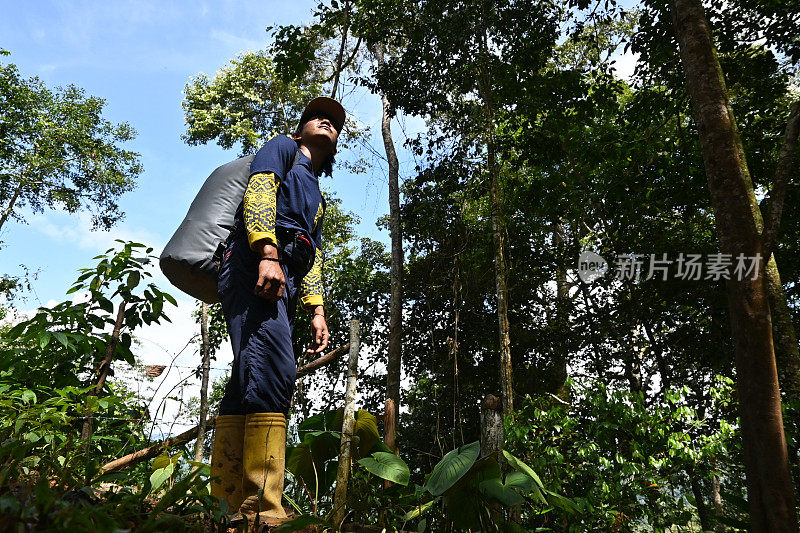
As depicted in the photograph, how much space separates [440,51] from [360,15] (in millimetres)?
1622

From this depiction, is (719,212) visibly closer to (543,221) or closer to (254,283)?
(254,283)

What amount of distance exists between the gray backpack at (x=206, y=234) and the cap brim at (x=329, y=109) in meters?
0.48

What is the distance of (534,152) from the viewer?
7.43 meters

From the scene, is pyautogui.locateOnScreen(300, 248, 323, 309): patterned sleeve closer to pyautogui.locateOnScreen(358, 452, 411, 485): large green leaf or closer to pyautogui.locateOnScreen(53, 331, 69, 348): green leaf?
pyautogui.locateOnScreen(358, 452, 411, 485): large green leaf

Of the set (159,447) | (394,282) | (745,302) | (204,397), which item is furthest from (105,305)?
(394,282)

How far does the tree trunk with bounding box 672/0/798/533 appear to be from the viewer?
215 cm

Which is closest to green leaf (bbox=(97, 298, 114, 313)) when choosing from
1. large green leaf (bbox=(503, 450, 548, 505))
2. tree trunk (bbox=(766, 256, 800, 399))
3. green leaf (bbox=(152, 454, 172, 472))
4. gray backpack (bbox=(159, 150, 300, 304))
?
gray backpack (bbox=(159, 150, 300, 304))

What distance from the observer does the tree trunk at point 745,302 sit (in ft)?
7.06

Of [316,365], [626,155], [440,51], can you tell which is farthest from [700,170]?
[316,365]

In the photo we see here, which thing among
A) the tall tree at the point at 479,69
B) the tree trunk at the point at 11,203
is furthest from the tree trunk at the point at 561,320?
the tree trunk at the point at 11,203

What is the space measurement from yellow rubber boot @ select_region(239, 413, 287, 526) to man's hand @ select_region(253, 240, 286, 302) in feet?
1.51

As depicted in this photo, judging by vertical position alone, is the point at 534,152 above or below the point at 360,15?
below

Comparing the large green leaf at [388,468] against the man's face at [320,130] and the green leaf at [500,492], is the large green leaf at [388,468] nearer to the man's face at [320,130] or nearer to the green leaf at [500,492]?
the green leaf at [500,492]

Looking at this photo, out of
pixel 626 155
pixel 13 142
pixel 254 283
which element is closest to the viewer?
pixel 254 283
